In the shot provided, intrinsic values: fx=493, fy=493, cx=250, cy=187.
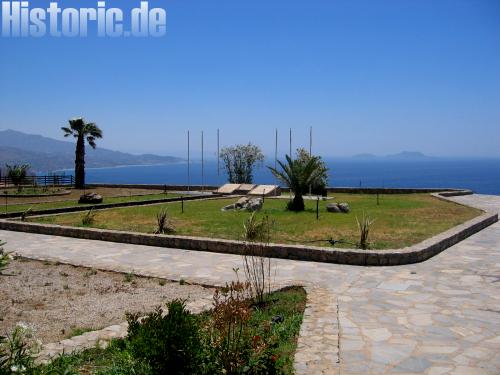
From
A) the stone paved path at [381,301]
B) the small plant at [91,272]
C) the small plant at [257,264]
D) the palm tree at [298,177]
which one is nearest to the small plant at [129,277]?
the stone paved path at [381,301]

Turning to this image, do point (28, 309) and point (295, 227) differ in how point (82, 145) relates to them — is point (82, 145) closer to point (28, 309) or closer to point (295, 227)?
point (295, 227)

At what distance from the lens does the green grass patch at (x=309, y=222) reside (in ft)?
41.4

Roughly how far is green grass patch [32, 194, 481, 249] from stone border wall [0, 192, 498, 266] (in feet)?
2.37

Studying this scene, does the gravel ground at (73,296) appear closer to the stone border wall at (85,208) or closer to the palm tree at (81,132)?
the stone border wall at (85,208)

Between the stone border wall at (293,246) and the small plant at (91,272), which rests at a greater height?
the stone border wall at (293,246)

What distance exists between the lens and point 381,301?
23.1 feet

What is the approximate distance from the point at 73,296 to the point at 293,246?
4646 millimetres

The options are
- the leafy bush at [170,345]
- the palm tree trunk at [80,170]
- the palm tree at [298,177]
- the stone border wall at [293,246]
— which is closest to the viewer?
the leafy bush at [170,345]

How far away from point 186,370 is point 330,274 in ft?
17.4

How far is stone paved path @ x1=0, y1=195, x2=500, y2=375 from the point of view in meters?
4.90

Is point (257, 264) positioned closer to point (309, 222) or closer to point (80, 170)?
point (309, 222)

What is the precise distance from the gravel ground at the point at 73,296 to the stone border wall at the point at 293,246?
1.64 m

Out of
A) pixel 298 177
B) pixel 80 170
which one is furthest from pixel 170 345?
pixel 80 170

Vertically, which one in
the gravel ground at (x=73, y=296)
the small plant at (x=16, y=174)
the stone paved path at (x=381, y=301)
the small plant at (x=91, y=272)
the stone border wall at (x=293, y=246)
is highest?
the small plant at (x=16, y=174)
